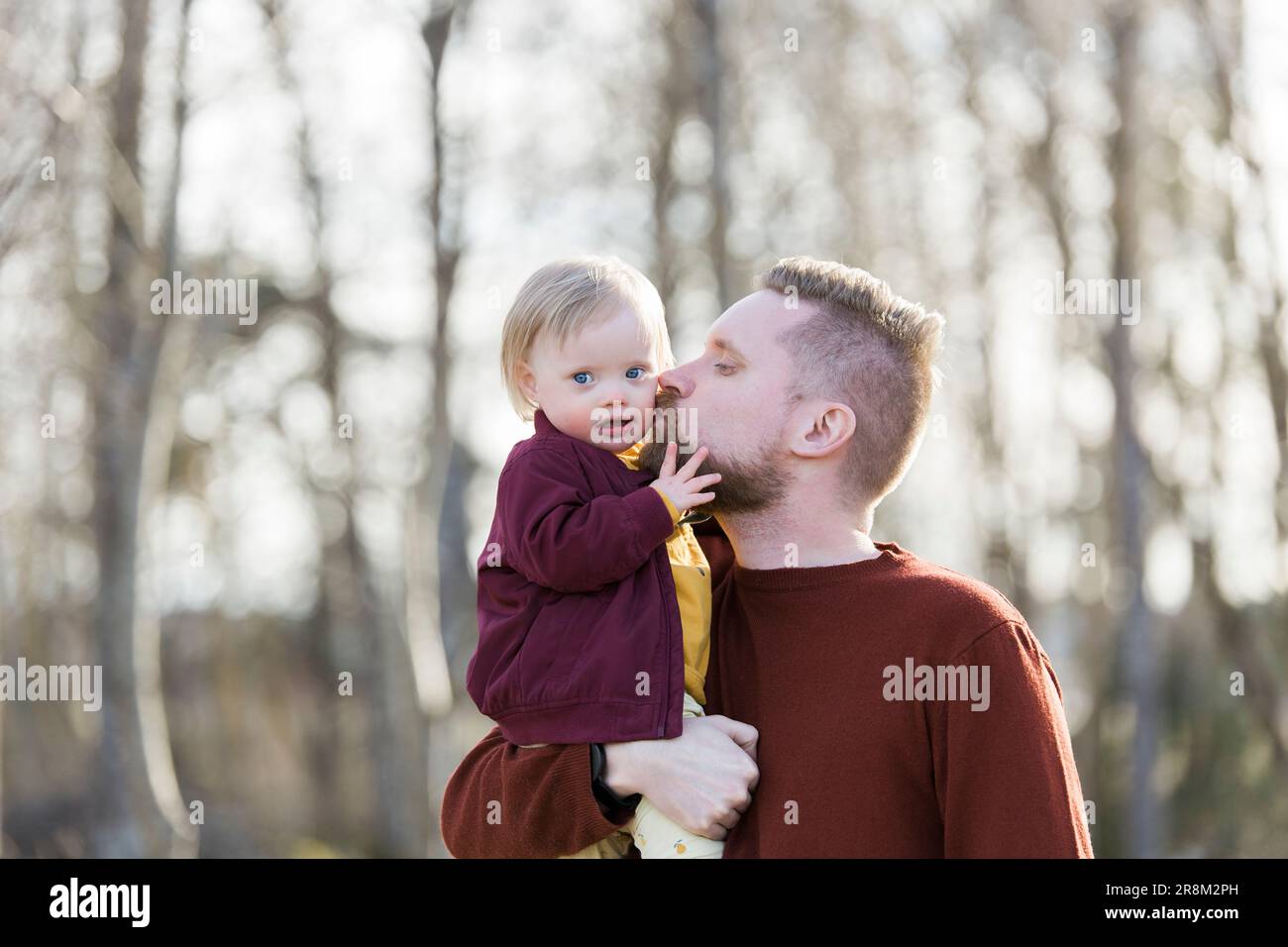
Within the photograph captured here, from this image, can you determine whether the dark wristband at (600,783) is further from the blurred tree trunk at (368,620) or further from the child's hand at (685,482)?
the blurred tree trunk at (368,620)

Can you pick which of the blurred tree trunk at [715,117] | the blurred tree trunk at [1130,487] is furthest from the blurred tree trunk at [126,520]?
the blurred tree trunk at [1130,487]

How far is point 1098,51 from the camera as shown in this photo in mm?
13781

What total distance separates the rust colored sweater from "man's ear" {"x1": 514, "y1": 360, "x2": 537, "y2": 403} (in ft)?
2.28

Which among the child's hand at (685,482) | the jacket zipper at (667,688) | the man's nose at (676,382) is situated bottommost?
the jacket zipper at (667,688)

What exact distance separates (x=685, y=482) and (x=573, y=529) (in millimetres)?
291

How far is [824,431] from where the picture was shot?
10.1ft

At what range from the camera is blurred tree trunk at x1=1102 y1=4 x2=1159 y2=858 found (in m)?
13.8

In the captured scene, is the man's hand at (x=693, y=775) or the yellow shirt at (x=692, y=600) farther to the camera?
the yellow shirt at (x=692, y=600)

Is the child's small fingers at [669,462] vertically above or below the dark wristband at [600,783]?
above

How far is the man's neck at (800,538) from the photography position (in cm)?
299

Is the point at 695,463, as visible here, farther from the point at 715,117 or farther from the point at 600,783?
the point at 715,117

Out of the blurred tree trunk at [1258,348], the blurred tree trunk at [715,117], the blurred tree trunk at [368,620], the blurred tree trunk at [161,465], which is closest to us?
the blurred tree trunk at [161,465]

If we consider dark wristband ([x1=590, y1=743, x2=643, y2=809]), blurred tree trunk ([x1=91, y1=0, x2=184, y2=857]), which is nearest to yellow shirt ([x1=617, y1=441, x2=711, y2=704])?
dark wristband ([x1=590, y1=743, x2=643, y2=809])

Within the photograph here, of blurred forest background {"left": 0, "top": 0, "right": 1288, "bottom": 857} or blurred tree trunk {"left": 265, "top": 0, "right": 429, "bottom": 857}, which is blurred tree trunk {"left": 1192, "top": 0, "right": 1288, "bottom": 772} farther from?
blurred tree trunk {"left": 265, "top": 0, "right": 429, "bottom": 857}
